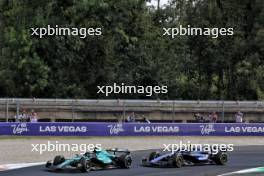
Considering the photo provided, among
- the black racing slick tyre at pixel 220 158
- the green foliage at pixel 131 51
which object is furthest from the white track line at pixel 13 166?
the green foliage at pixel 131 51

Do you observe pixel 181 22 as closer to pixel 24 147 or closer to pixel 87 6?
pixel 87 6

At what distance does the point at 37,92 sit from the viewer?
43.7 m

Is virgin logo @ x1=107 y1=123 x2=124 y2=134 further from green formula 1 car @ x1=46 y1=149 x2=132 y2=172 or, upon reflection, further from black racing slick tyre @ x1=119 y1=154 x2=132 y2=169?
black racing slick tyre @ x1=119 y1=154 x2=132 y2=169

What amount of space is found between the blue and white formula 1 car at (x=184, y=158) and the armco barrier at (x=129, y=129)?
455 inches

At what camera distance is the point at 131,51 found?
46.4m

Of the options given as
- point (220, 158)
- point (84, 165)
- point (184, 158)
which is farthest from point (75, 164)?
point (220, 158)

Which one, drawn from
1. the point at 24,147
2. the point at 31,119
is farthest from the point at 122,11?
the point at 24,147

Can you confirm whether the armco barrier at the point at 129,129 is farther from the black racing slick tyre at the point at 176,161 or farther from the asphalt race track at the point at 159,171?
the black racing slick tyre at the point at 176,161

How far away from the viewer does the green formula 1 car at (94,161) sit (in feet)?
53.6

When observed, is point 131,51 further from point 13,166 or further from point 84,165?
point 84,165

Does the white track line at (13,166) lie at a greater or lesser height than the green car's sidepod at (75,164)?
lesser

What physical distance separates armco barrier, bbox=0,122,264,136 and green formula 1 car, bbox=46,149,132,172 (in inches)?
464

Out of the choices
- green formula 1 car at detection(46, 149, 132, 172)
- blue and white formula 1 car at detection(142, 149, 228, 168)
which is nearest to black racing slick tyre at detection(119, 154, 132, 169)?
green formula 1 car at detection(46, 149, 132, 172)

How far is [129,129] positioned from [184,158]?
12.5 metres
